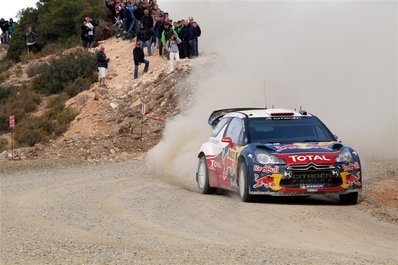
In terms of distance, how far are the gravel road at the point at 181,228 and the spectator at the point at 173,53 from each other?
1618 centimetres

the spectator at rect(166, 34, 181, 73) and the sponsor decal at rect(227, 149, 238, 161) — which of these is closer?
the sponsor decal at rect(227, 149, 238, 161)

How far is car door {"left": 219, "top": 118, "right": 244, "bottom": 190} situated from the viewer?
1458 cm

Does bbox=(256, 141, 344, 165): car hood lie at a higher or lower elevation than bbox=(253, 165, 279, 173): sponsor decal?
higher

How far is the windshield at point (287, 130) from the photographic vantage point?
14.5 m

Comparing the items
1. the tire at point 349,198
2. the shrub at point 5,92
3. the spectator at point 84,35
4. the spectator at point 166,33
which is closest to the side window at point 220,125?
the tire at point 349,198

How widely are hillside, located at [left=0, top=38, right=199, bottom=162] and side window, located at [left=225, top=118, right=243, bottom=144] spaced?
10.5 meters

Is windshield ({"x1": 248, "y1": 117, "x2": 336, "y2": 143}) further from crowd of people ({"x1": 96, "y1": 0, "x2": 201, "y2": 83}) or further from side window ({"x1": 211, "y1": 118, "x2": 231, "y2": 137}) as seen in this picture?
crowd of people ({"x1": 96, "y1": 0, "x2": 201, "y2": 83})

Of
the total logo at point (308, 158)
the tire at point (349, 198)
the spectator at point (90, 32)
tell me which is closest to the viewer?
the total logo at point (308, 158)

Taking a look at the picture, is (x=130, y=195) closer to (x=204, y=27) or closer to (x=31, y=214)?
(x=31, y=214)

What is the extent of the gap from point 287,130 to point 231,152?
3.31 ft

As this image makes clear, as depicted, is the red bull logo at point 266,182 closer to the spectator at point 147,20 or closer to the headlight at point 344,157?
the headlight at point 344,157

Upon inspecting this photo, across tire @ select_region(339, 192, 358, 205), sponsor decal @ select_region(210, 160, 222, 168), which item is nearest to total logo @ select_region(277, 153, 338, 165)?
tire @ select_region(339, 192, 358, 205)

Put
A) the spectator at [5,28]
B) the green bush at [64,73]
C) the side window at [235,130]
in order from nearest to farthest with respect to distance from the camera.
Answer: the side window at [235,130]
the green bush at [64,73]
the spectator at [5,28]

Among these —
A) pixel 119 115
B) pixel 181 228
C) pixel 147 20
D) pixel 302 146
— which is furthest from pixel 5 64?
pixel 181 228
